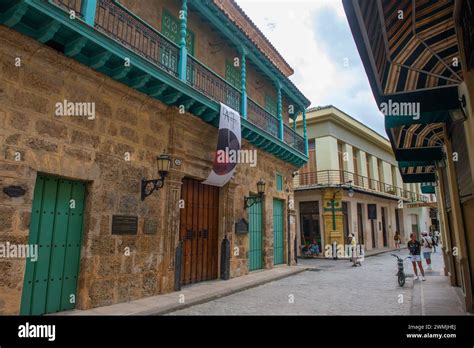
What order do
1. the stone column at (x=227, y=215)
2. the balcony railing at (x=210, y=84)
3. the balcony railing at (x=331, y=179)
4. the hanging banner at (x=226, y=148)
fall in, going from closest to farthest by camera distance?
the balcony railing at (x=210, y=84) → the hanging banner at (x=226, y=148) → the stone column at (x=227, y=215) → the balcony railing at (x=331, y=179)

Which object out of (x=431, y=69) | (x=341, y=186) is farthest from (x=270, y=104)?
(x=431, y=69)

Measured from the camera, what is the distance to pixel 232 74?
1047cm

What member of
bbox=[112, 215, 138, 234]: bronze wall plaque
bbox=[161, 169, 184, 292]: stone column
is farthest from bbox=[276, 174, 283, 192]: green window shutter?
bbox=[112, 215, 138, 234]: bronze wall plaque

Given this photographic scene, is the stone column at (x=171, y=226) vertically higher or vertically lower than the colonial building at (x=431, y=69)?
lower

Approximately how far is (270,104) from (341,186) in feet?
23.6

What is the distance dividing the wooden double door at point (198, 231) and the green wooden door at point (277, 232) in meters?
3.77

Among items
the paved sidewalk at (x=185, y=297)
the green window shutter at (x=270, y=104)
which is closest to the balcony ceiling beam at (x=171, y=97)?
the paved sidewalk at (x=185, y=297)

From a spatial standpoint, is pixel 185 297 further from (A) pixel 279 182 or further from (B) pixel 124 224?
(A) pixel 279 182

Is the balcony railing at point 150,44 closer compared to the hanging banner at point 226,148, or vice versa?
the balcony railing at point 150,44

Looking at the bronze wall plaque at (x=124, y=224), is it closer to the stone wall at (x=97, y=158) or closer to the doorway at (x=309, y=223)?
the stone wall at (x=97, y=158)

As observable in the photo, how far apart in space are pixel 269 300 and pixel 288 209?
6465 millimetres

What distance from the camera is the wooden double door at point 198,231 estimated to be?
7.86 metres

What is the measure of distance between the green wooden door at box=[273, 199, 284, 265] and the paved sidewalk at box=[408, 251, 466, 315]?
4.76 metres

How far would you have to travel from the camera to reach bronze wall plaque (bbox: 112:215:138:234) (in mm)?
5820
